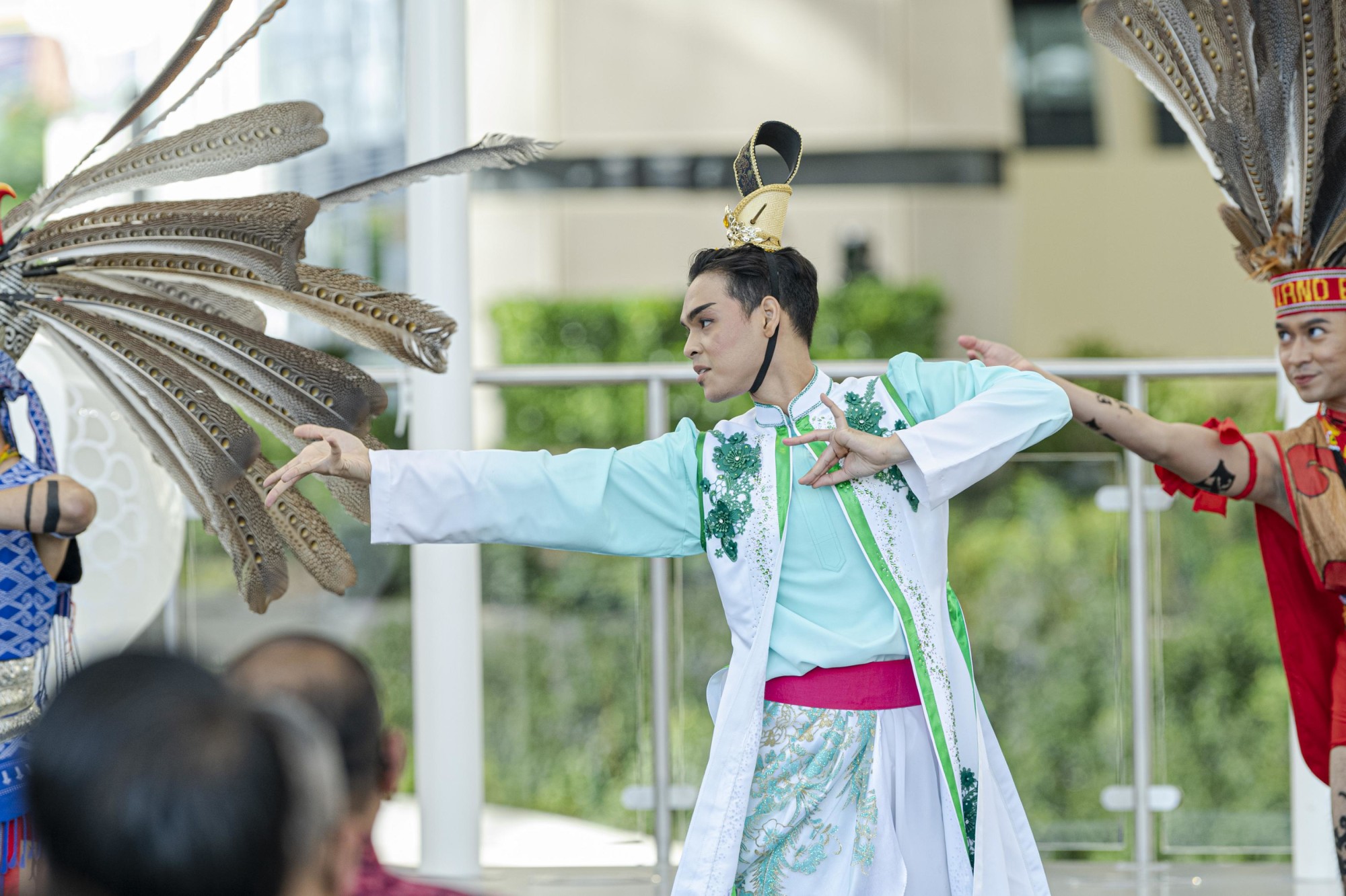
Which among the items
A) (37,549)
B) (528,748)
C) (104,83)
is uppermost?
(104,83)

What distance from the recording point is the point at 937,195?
8320 mm

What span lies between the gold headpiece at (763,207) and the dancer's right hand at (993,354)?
39cm

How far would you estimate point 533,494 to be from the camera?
2.27m

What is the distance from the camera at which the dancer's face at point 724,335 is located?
2312mm

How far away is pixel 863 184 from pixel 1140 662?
17.0 feet

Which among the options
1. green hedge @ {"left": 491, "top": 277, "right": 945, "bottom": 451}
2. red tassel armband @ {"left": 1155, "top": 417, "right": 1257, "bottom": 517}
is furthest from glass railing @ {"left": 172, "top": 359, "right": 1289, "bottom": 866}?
green hedge @ {"left": 491, "top": 277, "right": 945, "bottom": 451}

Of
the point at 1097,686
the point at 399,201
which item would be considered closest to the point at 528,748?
the point at 1097,686

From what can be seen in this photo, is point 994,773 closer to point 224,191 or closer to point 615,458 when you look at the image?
point 615,458

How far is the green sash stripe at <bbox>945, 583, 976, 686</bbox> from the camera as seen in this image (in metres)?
2.27

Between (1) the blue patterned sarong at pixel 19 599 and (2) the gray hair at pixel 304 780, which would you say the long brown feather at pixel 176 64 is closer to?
(1) the blue patterned sarong at pixel 19 599

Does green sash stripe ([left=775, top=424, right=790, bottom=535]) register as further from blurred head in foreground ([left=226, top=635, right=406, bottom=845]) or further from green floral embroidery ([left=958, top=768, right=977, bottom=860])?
blurred head in foreground ([left=226, top=635, right=406, bottom=845])

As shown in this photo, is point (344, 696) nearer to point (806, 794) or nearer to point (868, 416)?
point (806, 794)

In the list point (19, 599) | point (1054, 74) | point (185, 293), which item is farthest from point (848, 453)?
point (1054, 74)

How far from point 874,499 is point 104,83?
6.23m
